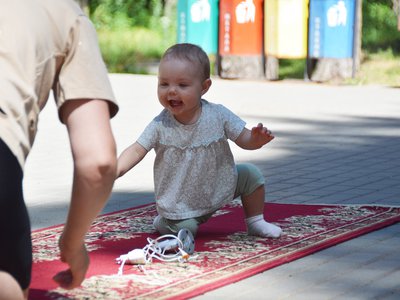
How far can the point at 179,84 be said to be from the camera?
5238 mm

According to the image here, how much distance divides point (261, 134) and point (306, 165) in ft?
Answer: 10.9

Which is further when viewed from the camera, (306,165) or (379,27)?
(379,27)

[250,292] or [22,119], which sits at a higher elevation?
[22,119]

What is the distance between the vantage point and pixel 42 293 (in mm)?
4141

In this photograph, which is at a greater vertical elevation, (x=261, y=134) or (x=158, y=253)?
(x=261, y=134)

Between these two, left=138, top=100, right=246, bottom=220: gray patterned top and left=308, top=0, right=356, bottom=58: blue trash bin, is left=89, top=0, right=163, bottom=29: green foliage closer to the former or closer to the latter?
left=308, top=0, right=356, bottom=58: blue trash bin

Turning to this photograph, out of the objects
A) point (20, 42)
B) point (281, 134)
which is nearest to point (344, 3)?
point (281, 134)

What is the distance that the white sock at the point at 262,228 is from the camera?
5.37 m

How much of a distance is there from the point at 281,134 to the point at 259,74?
705 cm

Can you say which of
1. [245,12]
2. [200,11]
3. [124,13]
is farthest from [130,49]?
[124,13]

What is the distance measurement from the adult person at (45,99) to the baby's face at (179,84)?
9.12 feet

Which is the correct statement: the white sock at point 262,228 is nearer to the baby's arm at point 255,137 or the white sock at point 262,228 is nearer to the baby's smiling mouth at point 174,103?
the baby's arm at point 255,137

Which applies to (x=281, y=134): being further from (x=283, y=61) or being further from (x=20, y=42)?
(x=283, y=61)

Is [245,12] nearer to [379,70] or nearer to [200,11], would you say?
[200,11]
